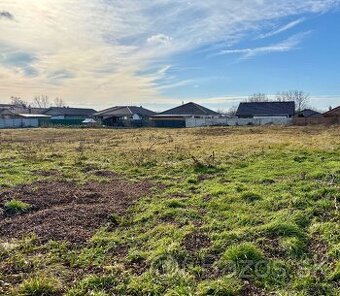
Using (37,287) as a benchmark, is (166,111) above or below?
above

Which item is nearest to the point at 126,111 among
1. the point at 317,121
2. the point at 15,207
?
the point at 317,121

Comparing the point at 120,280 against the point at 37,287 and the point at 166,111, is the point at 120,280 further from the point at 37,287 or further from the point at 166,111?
the point at 166,111

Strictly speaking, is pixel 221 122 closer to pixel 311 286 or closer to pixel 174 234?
pixel 174 234

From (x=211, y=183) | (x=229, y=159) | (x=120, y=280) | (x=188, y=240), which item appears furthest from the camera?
(x=229, y=159)

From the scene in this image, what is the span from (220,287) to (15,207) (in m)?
4.42

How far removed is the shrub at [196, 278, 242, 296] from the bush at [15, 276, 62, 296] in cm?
141

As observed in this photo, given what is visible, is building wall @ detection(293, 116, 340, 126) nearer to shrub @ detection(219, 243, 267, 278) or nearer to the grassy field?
the grassy field

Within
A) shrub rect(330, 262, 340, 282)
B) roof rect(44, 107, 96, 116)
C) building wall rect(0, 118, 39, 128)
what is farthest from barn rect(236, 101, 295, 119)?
shrub rect(330, 262, 340, 282)

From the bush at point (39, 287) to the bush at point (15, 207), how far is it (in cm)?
294

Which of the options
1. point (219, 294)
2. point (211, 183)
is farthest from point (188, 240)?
point (211, 183)

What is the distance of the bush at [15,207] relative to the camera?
20.9ft

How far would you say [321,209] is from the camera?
227 inches

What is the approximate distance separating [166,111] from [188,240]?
65946mm

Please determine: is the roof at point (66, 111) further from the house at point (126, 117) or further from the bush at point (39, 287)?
the bush at point (39, 287)
